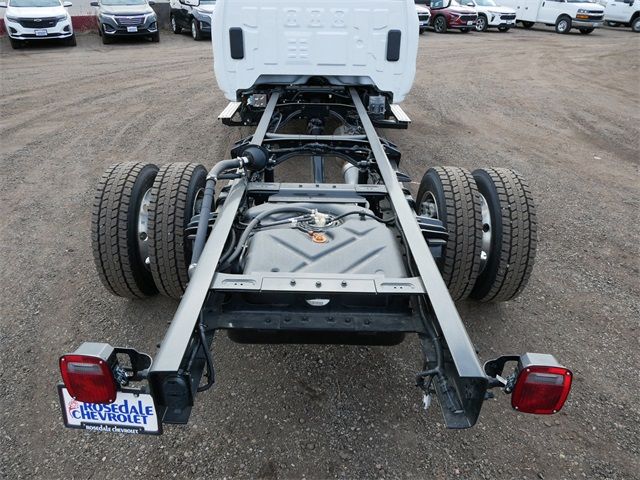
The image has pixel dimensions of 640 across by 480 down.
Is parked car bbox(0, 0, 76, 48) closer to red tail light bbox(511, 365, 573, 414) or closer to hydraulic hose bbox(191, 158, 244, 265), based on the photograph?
hydraulic hose bbox(191, 158, 244, 265)

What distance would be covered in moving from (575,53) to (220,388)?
1545 cm

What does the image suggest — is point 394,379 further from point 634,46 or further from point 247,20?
point 634,46

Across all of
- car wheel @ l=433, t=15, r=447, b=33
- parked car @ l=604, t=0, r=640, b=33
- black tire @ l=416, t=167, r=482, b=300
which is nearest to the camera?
black tire @ l=416, t=167, r=482, b=300

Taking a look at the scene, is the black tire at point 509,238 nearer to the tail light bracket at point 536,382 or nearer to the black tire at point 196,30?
the tail light bracket at point 536,382

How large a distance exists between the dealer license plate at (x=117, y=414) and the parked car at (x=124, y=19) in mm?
14556

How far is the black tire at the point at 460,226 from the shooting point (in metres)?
2.68

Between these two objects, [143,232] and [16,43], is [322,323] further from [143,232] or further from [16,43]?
[16,43]

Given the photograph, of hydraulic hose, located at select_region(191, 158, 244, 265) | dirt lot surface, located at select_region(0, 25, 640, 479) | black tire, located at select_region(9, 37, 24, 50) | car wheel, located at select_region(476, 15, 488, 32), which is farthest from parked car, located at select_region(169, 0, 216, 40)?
hydraulic hose, located at select_region(191, 158, 244, 265)

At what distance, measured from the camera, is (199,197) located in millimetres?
3049

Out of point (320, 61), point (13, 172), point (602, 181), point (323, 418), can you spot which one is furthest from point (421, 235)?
point (13, 172)

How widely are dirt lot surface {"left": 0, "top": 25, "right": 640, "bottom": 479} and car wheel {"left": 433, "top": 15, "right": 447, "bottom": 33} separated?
12.6 meters

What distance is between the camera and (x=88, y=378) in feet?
5.11

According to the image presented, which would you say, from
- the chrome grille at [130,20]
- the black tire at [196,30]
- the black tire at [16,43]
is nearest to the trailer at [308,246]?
the chrome grille at [130,20]

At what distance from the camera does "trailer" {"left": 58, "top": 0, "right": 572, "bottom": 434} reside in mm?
1627
